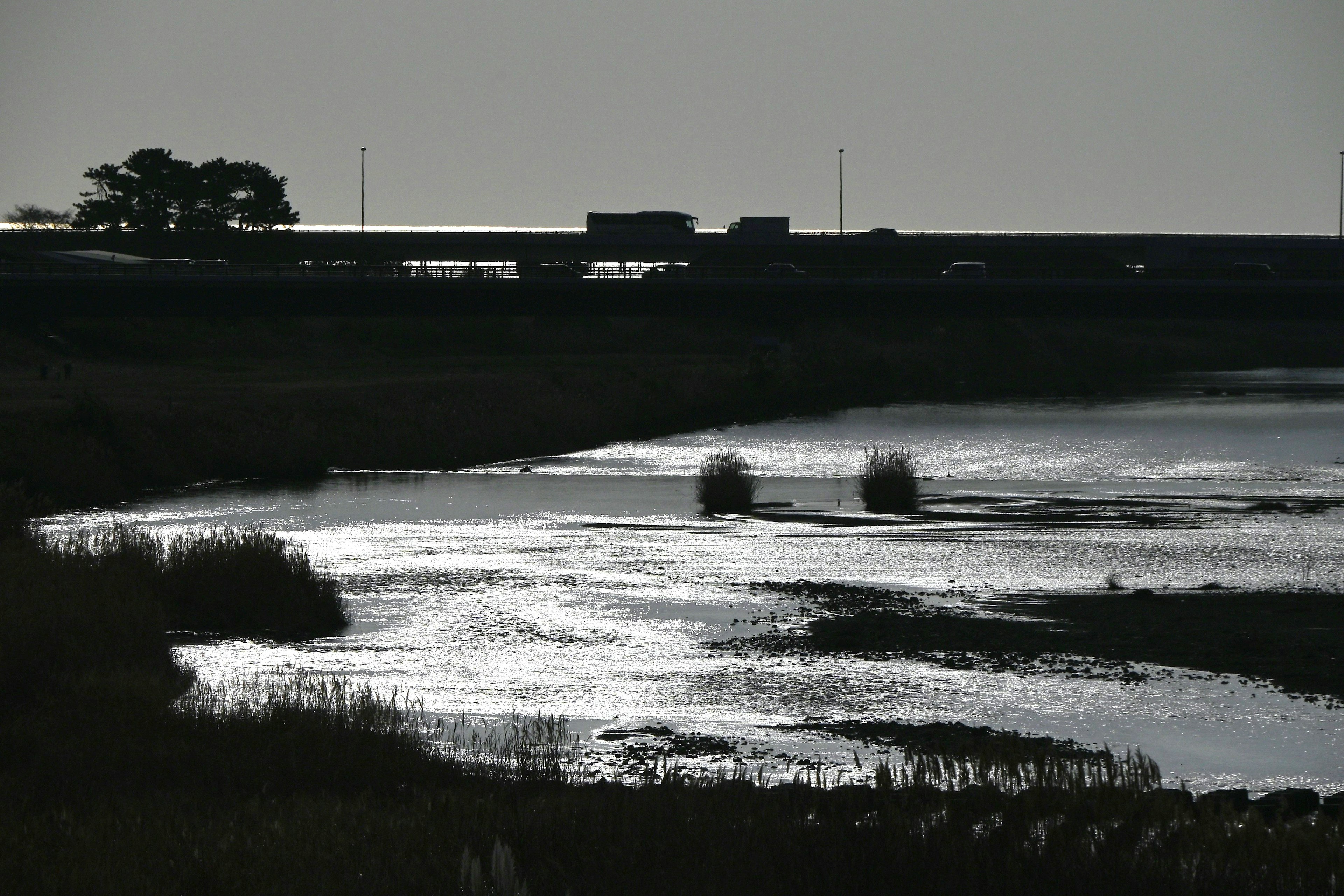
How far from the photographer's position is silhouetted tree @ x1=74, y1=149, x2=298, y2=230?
132375 millimetres

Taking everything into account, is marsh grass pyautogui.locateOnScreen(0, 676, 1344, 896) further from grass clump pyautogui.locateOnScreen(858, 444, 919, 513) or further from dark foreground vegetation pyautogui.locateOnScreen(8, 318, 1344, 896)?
grass clump pyautogui.locateOnScreen(858, 444, 919, 513)

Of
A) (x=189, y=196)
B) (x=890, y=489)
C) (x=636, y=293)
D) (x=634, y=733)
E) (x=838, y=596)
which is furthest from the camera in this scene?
(x=189, y=196)

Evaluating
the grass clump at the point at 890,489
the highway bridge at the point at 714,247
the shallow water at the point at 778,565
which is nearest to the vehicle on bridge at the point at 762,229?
the highway bridge at the point at 714,247

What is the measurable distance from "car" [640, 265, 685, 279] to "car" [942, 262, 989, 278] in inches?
595

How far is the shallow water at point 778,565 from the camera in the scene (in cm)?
2217

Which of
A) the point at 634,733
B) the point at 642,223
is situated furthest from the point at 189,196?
the point at 634,733

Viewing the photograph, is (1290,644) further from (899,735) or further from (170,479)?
(170,479)

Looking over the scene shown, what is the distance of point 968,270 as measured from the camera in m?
92.8

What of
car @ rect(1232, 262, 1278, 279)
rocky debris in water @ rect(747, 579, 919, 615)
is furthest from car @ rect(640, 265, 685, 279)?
rocky debris in water @ rect(747, 579, 919, 615)

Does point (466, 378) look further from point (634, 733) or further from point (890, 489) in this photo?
point (634, 733)

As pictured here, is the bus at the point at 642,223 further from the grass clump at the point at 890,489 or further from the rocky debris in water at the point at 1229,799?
the rocky debris in water at the point at 1229,799

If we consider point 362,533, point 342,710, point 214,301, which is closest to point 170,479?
point 362,533

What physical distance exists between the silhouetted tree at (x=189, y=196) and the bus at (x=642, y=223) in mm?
28299

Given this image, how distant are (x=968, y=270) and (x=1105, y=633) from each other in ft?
220
